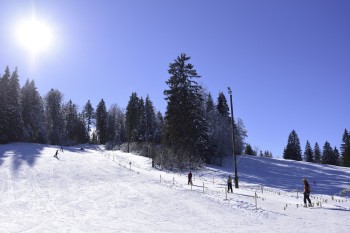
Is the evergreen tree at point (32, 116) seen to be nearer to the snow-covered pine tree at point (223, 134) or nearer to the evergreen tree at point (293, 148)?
the snow-covered pine tree at point (223, 134)

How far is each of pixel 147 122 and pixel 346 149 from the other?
182 ft

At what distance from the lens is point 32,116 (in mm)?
82125

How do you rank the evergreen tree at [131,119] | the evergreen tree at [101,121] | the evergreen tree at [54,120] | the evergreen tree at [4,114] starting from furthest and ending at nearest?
the evergreen tree at [101,121]
the evergreen tree at [54,120]
the evergreen tree at [131,119]
the evergreen tree at [4,114]

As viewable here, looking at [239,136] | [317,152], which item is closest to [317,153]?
[317,152]

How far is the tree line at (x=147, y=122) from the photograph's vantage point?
53.7 meters

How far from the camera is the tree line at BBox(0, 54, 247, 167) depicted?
2112 inches

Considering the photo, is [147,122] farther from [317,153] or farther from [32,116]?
[317,153]

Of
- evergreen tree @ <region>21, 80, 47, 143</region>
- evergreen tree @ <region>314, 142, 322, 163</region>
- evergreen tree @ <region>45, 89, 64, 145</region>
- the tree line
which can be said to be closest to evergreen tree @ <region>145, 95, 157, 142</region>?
the tree line

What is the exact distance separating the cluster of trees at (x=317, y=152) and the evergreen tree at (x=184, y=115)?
54.9 meters

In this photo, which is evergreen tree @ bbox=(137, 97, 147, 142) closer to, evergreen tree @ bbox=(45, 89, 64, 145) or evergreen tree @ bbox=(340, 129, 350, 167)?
evergreen tree @ bbox=(45, 89, 64, 145)

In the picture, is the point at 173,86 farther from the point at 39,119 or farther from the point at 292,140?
the point at 292,140

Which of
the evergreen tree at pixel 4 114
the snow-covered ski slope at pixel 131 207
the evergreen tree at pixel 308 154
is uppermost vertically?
the evergreen tree at pixel 4 114

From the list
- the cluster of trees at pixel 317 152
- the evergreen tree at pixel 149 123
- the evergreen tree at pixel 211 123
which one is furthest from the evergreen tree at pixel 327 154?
the evergreen tree at pixel 149 123

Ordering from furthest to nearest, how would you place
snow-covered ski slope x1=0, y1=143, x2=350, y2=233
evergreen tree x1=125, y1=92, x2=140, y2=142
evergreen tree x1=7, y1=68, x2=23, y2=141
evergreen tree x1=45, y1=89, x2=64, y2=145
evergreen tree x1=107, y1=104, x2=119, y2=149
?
1. evergreen tree x1=107, y1=104, x2=119, y2=149
2. evergreen tree x1=45, y1=89, x2=64, y2=145
3. evergreen tree x1=125, y1=92, x2=140, y2=142
4. evergreen tree x1=7, y1=68, x2=23, y2=141
5. snow-covered ski slope x1=0, y1=143, x2=350, y2=233
